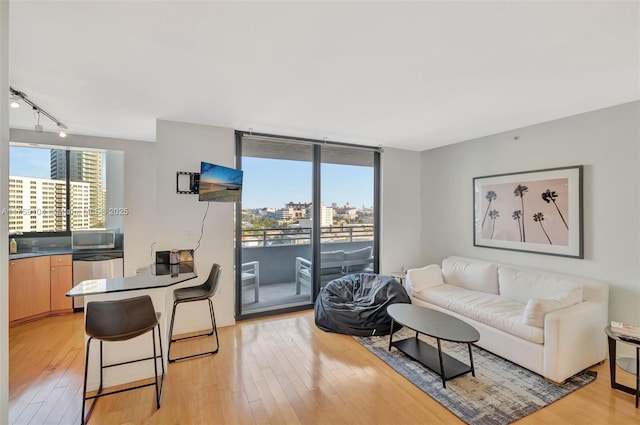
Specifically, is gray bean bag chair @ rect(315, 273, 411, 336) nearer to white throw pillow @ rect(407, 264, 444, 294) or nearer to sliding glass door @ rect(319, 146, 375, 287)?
white throw pillow @ rect(407, 264, 444, 294)

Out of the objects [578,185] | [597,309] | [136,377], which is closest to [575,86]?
[578,185]

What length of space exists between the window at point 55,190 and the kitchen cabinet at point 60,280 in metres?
0.61

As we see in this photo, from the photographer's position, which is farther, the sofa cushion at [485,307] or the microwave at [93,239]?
the microwave at [93,239]

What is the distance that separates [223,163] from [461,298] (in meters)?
3.40

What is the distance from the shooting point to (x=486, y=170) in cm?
405

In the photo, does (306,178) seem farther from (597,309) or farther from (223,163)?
(597,309)

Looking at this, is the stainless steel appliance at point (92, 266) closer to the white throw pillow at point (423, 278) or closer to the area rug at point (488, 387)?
the area rug at point (488, 387)

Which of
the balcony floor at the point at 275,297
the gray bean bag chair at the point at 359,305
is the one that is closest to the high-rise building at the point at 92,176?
the balcony floor at the point at 275,297

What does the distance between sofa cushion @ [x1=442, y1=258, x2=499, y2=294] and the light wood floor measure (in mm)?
1208

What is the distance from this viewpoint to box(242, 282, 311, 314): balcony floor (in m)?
4.04

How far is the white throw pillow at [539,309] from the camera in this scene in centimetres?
254

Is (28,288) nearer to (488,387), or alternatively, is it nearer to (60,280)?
(60,280)

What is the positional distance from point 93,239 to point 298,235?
122 inches

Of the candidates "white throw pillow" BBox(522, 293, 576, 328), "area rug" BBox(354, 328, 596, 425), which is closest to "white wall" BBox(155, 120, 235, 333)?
"area rug" BBox(354, 328, 596, 425)
